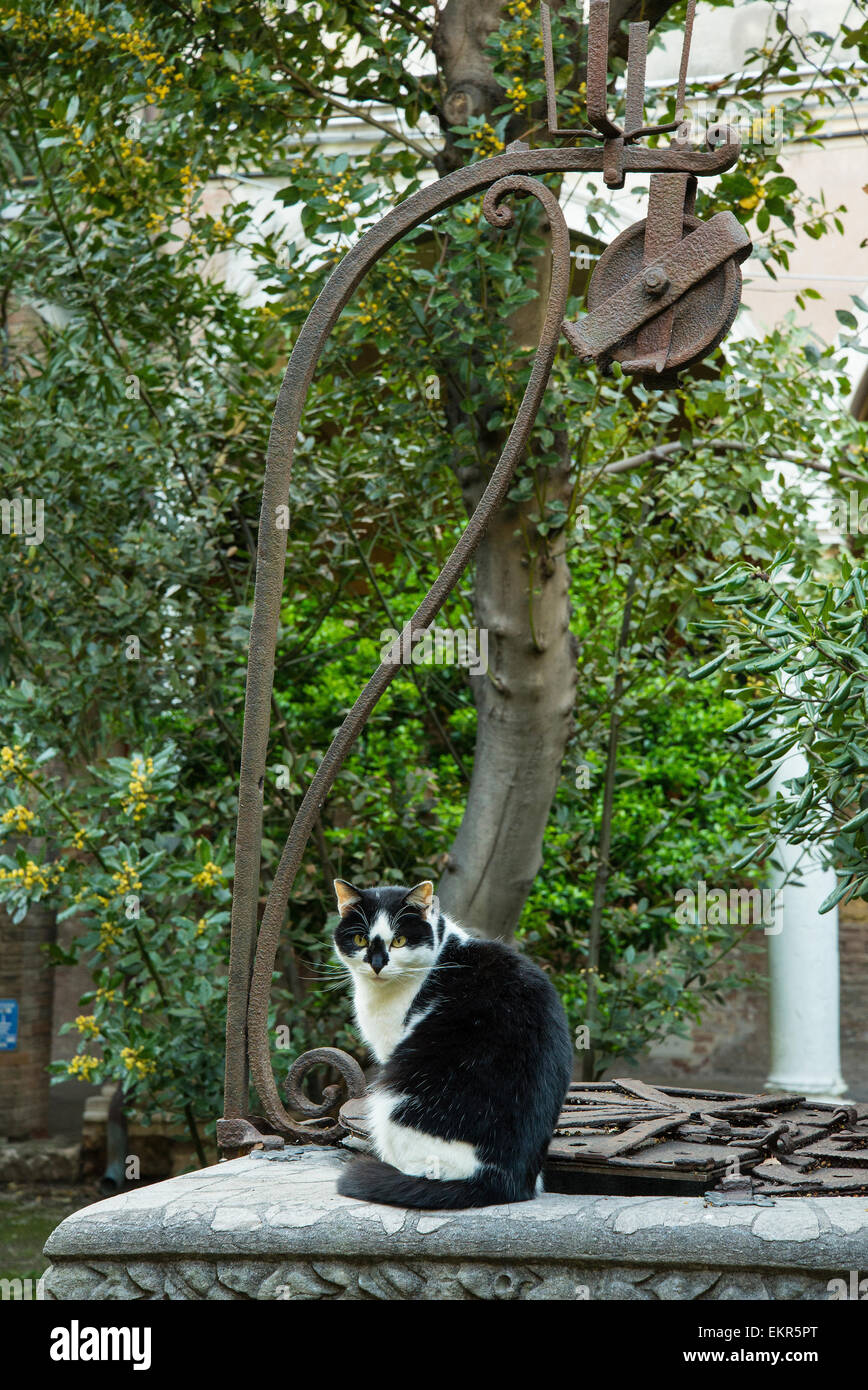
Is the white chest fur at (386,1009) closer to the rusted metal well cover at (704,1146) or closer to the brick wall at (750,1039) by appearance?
the rusted metal well cover at (704,1146)

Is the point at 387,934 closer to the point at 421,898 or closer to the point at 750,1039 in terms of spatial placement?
the point at 421,898

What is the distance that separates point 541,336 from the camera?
2.29 m

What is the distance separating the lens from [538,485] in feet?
12.1

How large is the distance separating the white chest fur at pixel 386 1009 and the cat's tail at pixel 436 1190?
269 millimetres

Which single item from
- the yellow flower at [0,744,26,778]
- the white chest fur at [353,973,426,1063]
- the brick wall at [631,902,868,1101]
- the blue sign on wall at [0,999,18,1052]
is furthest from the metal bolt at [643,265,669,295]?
the brick wall at [631,902,868,1101]

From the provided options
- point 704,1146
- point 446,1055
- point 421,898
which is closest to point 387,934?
point 421,898

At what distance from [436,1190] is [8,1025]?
5.48 m

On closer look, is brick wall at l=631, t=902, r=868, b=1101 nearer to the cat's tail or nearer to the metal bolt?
the cat's tail

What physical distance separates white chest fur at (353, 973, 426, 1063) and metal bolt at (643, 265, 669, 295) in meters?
1.27

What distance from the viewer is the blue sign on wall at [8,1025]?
686cm

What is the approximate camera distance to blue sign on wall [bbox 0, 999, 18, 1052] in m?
6.86

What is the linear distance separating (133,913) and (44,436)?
1.76 meters

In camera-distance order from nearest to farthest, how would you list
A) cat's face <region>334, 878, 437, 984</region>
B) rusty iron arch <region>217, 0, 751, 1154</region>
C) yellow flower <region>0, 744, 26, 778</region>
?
1. rusty iron arch <region>217, 0, 751, 1154</region>
2. cat's face <region>334, 878, 437, 984</region>
3. yellow flower <region>0, 744, 26, 778</region>

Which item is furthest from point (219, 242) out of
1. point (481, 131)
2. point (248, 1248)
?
point (248, 1248)
